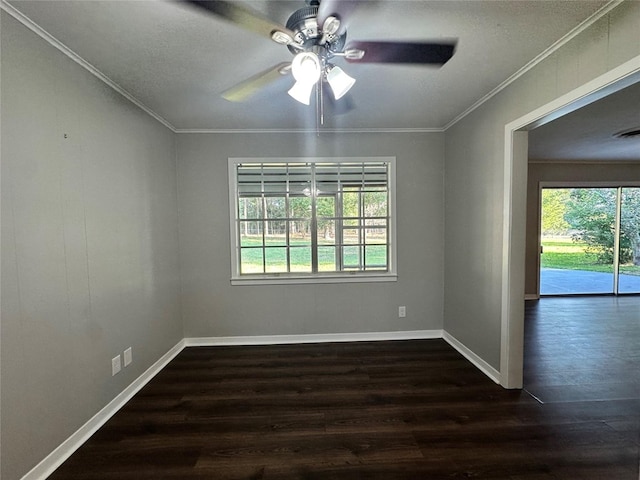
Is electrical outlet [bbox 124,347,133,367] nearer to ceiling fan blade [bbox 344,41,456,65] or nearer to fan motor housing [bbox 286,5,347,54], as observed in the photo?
fan motor housing [bbox 286,5,347,54]

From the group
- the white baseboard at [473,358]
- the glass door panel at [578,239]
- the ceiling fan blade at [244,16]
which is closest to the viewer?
the ceiling fan blade at [244,16]

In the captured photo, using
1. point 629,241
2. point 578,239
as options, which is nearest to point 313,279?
point 578,239

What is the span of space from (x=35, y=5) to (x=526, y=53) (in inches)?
110

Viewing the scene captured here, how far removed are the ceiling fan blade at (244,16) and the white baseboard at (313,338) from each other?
116 inches

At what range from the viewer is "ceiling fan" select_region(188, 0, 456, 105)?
1.29 m

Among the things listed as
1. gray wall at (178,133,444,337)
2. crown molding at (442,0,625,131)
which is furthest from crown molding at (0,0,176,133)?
crown molding at (442,0,625,131)

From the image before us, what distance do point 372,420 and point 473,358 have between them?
1.42 metres

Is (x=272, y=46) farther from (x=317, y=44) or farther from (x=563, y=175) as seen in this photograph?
(x=563, y=175)

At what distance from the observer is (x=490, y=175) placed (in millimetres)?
2578

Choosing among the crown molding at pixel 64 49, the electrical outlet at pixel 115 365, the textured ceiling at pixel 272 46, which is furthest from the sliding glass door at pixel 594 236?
the electrical outlet at pixel 115 365

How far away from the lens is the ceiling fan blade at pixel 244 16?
1195 mm

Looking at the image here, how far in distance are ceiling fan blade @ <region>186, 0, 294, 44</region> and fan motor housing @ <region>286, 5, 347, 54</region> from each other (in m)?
0.04

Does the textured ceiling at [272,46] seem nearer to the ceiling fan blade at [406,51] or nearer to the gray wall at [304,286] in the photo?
the ceiling fan blade at [406,51]

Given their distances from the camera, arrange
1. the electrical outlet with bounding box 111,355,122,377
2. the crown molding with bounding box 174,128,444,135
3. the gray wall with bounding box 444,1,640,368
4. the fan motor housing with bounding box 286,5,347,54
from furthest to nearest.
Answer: the crown molding with bounding box 174,128,444,135 < the electrical outlet with bounding box 111,355,122,377 < the gray wall with bounding box 444,1,640,368 < the fan motor housing with bounding box 286,5,347,54
